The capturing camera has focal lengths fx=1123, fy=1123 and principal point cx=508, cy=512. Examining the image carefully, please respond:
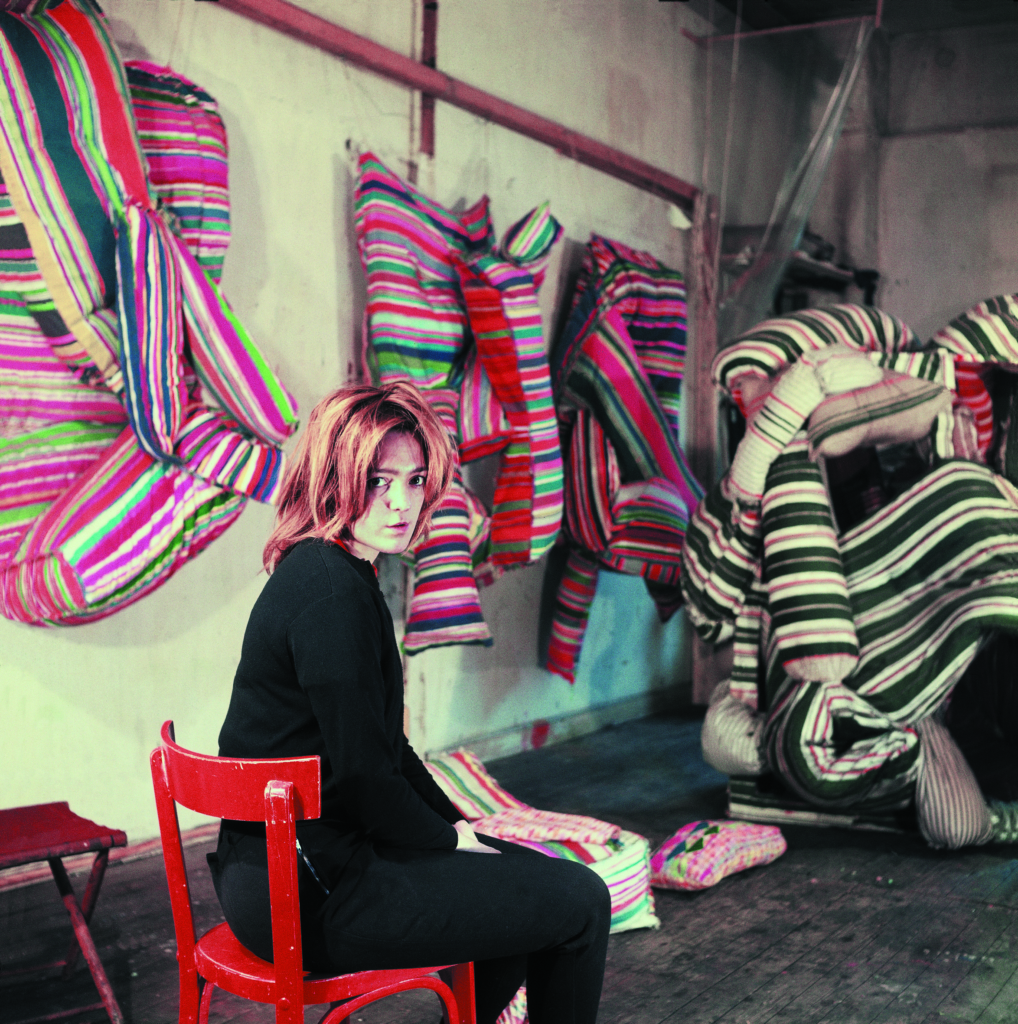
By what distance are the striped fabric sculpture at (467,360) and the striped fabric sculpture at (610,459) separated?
39 centimetres

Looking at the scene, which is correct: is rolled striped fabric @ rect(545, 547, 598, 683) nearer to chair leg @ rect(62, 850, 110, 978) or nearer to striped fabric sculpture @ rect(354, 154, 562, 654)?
striped fabric sculpture @ rect(354, 154, 562, 654)

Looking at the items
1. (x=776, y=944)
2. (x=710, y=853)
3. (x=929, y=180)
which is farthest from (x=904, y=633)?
(x=929, y=180)

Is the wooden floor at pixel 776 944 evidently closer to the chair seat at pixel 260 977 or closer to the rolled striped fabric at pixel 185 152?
the chair seat at pixel 260 977

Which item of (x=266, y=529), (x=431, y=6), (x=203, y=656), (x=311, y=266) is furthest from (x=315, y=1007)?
(x=431, y=6)

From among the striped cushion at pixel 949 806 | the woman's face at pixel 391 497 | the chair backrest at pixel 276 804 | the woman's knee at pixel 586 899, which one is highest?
the woman's face at pixel 391 497

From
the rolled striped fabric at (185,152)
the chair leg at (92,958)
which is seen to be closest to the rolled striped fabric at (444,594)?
the rolled striped fabric at (185,152)

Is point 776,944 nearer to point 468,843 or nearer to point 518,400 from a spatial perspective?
point 468,843

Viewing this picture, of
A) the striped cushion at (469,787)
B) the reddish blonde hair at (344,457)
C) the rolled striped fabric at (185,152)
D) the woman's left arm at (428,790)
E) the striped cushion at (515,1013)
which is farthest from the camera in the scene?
the striped cushion at (469,787)

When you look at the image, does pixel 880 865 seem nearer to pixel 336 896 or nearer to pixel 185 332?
pixel 336 896

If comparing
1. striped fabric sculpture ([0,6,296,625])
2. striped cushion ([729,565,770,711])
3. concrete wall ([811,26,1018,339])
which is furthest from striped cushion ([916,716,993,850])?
concrete wall ([811,26,1018,339])

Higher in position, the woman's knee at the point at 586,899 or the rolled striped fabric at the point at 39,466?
the rolled striped fabric at the point at 39,466

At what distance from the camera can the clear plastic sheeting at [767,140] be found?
14.3ft

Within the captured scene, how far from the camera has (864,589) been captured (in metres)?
3.11

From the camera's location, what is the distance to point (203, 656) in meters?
3.01
